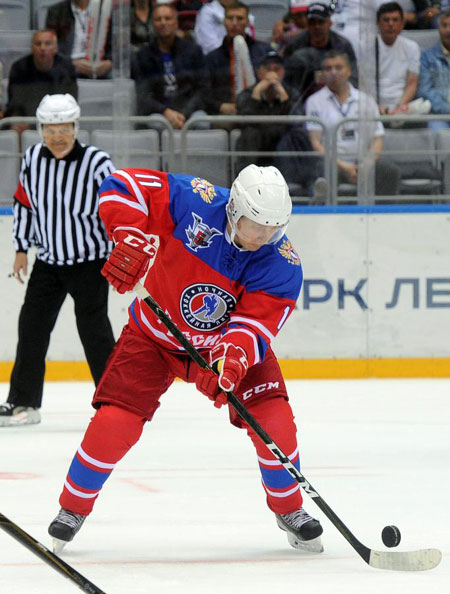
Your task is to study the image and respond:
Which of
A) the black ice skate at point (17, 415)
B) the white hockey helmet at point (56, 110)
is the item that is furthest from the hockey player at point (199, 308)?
the black ice skate at point (17, 415)

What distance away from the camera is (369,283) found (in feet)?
21.0

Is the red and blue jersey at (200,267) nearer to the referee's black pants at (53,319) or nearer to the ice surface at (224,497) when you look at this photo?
the ice surface at (224,497)

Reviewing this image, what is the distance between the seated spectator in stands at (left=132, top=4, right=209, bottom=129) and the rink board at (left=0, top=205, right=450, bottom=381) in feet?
2.75

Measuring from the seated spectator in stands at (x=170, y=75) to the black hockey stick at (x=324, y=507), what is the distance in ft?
11.7

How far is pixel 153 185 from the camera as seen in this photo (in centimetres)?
306

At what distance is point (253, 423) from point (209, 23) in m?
3.89

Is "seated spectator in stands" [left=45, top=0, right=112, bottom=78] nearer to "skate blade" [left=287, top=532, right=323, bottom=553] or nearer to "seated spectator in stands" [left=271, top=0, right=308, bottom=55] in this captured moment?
"seated spectator in stands" [left=271, top=0, right=308, bottom=55]

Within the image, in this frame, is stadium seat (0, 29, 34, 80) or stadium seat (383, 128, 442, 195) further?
stadium seat (383, 128, 442, 195)

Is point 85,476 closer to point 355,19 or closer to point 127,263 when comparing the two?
point 127,263

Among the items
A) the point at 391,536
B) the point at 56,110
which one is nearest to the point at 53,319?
the point at 56,110

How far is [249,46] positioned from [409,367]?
6.30 ft

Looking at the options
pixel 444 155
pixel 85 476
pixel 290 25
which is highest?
pixel 290 25

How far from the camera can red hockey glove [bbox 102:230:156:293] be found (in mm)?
2877

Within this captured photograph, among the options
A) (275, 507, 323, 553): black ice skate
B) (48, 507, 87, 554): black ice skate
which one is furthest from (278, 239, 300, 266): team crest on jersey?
(48, 507, 87, 554): black ice skate
